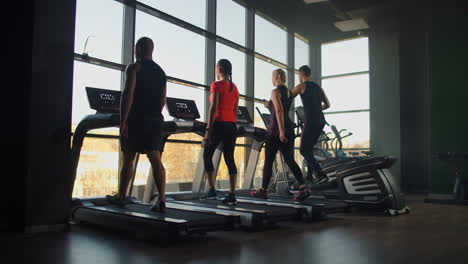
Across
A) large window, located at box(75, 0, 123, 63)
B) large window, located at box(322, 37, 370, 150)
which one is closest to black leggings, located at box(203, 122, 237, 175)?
large window, located at box(75, 0, 123, 63)

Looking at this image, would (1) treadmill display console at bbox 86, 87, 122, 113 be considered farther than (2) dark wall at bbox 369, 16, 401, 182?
No

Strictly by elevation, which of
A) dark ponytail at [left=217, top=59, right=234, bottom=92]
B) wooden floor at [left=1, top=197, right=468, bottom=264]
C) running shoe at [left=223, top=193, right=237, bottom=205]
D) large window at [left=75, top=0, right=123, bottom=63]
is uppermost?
large window at [left=75, top=0, right=123, bottom=63]

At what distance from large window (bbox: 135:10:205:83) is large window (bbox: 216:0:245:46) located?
0.58 metres

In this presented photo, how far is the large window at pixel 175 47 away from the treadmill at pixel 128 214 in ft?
6.28

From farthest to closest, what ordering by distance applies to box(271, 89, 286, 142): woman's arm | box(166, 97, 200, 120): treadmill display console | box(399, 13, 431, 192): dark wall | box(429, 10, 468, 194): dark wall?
box(399, 13, 431, 192): dark wall < box(429, 10, 468, 194): dark wall < box(166, 97, 200, 120): treadmill display console < box(271, 89, 286, 142): woman's arm

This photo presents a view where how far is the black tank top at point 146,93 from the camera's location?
2.89m

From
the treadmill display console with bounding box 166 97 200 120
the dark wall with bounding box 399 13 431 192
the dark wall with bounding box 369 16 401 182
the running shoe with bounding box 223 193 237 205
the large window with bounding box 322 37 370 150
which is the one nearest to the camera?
the running shoe with bounding box 223 193 237 205

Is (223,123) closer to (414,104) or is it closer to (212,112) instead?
(212,112)

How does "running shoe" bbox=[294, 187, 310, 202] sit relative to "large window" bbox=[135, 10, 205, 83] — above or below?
below

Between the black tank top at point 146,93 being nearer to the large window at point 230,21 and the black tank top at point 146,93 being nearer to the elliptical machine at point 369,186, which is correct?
the elliptical machine at point 369,186

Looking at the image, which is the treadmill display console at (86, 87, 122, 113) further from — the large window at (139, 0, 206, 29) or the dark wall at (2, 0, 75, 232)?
the large window at (139, 0, 206, 29)

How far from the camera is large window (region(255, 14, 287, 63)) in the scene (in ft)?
25.1

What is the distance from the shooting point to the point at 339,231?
3.15 meters

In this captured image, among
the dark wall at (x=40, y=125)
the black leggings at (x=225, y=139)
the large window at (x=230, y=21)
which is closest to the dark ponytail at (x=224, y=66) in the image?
the black leggings at (x=225, y=139)
